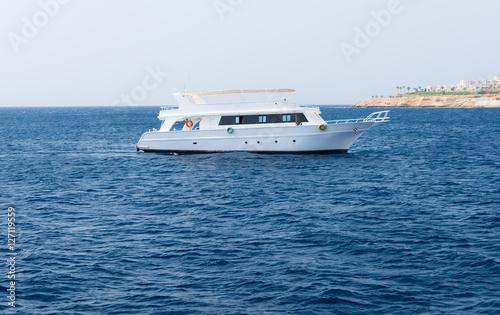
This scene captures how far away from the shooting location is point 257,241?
16.3m

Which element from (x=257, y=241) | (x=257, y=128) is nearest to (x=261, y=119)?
(x=257, y=128)

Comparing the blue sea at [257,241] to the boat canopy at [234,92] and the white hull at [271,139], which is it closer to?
the white hull at [271,139]

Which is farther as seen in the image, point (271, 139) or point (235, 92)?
point (235, 92)

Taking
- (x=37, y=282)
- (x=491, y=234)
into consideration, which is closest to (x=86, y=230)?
(x=37, y=282)

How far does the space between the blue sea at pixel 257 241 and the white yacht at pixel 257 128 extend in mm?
4439

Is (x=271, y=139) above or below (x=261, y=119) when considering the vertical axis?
below

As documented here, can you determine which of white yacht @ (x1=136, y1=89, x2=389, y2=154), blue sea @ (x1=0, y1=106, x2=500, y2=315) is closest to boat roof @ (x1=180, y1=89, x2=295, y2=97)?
white yacht @ (x1=136, y1=89, x2=389, y2=154)

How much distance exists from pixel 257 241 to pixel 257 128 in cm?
2110

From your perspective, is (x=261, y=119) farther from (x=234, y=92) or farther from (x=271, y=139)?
(x=234, y=92)

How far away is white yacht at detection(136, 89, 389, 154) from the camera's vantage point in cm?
3634

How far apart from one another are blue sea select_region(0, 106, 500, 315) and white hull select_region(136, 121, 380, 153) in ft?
14.3

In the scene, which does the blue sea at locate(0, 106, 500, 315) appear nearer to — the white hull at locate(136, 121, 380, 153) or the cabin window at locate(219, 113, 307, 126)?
the white hull at locate(136, 121, 380, 153)

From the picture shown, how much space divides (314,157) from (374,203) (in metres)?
14.6

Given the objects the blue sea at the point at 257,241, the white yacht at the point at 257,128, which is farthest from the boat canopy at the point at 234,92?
the blue sea at the point at 257,241
